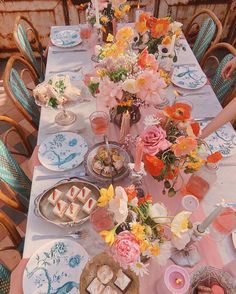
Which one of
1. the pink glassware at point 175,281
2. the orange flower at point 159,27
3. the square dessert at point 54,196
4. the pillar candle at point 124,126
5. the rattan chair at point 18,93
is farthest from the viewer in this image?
Answer: the rattan chair at point 18,93

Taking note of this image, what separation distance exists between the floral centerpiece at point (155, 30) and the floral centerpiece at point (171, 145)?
2.24ft

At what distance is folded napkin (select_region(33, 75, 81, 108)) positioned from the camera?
5.16ft

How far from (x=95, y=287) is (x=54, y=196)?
0.48m

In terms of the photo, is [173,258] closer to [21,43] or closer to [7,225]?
[7,225]

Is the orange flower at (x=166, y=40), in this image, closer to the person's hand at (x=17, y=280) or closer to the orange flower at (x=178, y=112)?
the orange flower at (x=178, y=112)

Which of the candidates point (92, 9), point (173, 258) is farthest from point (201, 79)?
point (173, 258)

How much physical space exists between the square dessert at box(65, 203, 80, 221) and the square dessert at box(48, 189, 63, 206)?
0.26 ft

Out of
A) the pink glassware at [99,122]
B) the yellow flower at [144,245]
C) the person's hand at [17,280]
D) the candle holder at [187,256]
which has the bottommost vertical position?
the person's hand at [17,280]

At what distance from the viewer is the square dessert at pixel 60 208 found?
1328 millimetres

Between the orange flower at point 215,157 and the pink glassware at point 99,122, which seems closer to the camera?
the orange flower at point 215,157

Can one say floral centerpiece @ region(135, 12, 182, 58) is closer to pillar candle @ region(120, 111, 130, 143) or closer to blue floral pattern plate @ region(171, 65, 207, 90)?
blue floral pattern plate @ region(171, 65, 207, 90)

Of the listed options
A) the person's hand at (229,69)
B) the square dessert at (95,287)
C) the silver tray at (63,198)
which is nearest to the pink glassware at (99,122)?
the silver tray at (63,198)

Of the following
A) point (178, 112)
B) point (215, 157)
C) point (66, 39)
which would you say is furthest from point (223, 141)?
point (66, 39)

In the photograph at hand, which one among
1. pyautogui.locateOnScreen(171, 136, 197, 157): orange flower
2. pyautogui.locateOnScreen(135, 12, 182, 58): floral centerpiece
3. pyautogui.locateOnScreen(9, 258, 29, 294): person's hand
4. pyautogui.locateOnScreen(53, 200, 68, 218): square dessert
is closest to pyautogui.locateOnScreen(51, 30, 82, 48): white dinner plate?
pyautogui.locateOnScreen(135, 12, 182, 58): floral centerpiece
